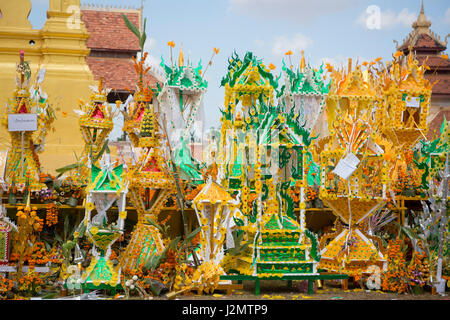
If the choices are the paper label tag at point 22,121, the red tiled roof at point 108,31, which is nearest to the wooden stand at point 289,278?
the paper label tag at point 22,121

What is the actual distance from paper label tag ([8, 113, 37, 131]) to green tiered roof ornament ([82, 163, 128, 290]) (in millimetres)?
1993

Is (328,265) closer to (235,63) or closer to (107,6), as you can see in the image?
(235,63)

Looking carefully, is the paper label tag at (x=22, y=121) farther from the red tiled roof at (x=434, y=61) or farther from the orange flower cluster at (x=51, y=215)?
the red tiled roof at (x=434, y=61)

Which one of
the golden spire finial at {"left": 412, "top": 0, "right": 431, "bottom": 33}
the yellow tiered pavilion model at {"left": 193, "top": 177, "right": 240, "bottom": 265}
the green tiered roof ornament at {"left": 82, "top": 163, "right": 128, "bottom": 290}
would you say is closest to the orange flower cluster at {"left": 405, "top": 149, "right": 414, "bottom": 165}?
the yellow tiered pavilion model at {"left": 193, "top": 177, "right": 240, "bottom": 265}

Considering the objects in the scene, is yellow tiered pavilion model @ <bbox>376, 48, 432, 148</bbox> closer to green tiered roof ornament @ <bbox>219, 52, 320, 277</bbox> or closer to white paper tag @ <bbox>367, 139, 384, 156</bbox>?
white paper tag @ <bbox>367, 139, 384, 156</bbox>

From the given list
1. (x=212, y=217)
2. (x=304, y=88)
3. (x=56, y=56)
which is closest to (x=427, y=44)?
(x=304, y=88)

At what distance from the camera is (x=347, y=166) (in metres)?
7.39

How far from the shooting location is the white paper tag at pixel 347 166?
736 centimetres

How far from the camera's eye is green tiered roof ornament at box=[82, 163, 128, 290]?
6520 mm

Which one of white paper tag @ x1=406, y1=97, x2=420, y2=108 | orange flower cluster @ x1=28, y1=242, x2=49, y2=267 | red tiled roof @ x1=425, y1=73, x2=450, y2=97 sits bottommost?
orange flower cluster @ x1=28, y1=242, x2=49, y2=267

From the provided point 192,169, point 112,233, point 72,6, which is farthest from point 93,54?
point 112,233

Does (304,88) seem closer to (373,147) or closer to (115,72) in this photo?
(373,147)

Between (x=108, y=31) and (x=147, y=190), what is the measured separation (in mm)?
12344

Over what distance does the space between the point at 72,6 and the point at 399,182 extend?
8484 millimetres
